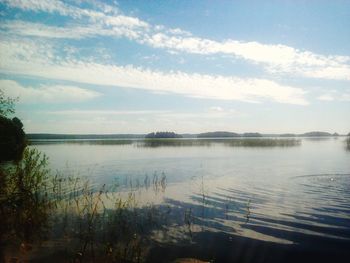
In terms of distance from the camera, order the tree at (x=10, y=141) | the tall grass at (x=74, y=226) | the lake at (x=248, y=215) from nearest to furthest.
Result: the tall grass at (x=74, y=226) → the lake at (x=248, y=215) → the tree at (x=10, y=141)

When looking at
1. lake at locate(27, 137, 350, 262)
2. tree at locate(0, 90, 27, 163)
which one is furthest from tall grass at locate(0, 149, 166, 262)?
tree at locate(0, 90, 27, 163)

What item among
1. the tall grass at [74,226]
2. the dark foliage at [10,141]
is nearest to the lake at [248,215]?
the tall grass at [74,226]

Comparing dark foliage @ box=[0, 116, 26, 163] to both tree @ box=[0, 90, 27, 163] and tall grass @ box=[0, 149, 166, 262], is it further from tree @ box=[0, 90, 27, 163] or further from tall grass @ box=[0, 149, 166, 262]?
tall grass @ box=[0, 149, 166, 262]

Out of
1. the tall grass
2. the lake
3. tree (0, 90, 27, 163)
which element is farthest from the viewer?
tree (0, 90, 27, 163)

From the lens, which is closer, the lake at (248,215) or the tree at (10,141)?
the lake at (248,215)

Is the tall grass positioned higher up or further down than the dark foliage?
further down

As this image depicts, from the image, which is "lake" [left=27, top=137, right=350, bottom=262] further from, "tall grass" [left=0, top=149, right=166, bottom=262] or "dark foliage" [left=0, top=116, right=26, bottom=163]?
"dark foliage" [left=0, top=116, right=26, bottom=163]

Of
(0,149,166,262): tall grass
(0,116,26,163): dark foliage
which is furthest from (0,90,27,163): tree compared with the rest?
(0,149,166,262): tall grass

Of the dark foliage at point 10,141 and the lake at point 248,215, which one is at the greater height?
the dark foliage at point 10,141

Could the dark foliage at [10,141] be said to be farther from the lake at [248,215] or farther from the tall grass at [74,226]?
the tall grass at [74,226]

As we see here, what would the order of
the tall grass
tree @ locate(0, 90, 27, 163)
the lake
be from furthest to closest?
1. tree @ locate(0, 90, 27, 163)
2. the lake
3. the tall grass

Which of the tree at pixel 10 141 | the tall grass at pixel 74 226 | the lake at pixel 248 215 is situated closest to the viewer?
the tall grass at pixel 74 226

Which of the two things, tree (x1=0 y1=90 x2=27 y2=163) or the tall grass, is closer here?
the tall grass

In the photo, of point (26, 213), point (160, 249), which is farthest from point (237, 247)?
point (26, 213)
